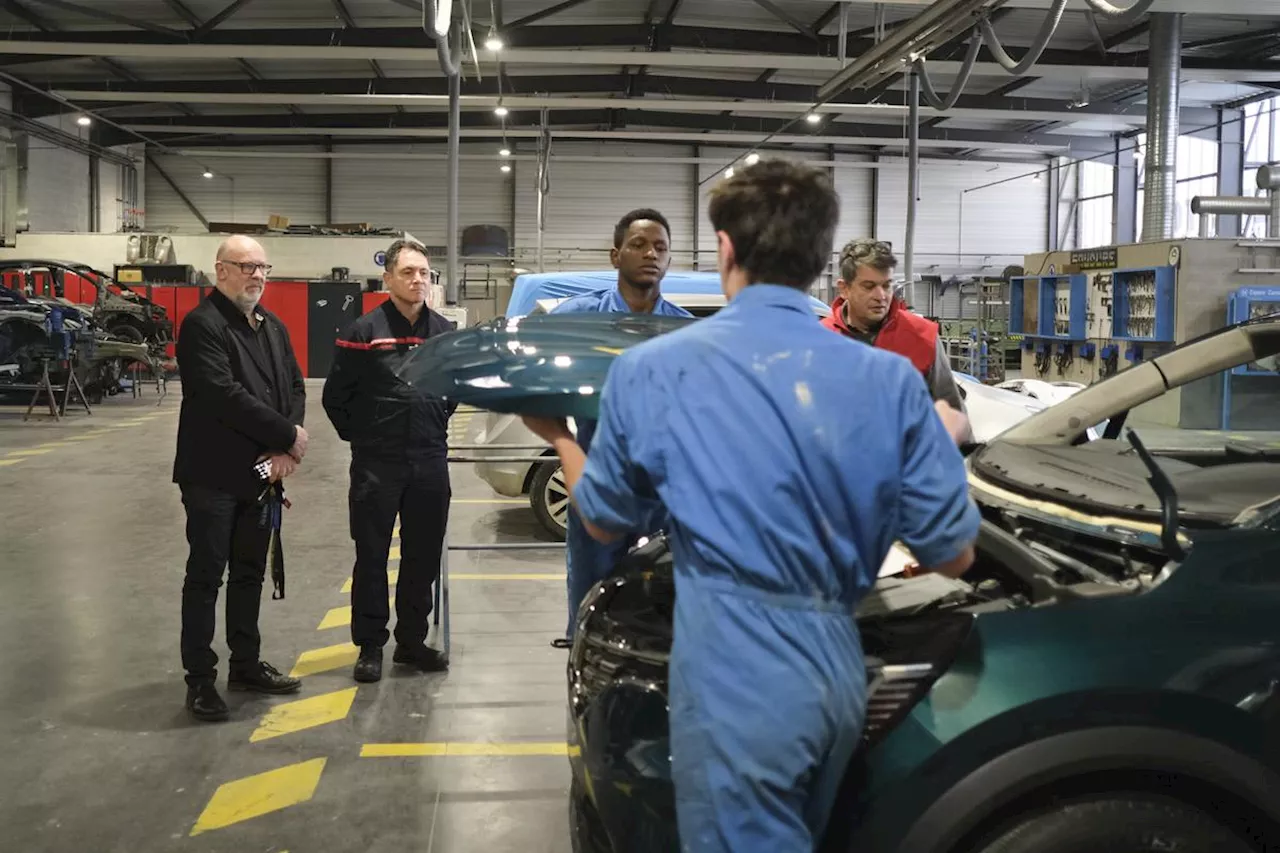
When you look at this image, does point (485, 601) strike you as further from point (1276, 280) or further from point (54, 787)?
point (1276, 280)

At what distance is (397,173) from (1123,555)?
23.8 m

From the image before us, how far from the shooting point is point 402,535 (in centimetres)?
416

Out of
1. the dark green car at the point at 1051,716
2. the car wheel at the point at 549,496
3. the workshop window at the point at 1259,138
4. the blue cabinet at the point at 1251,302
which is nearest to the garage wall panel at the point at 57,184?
the car wheel at the point at 549,496

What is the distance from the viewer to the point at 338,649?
454 cm

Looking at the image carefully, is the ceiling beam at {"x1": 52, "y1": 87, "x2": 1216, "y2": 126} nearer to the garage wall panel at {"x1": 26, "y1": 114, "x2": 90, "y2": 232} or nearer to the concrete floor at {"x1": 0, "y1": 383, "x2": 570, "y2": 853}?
the garage wall panel at {"x1": 26, "y1": 114, "x2": 90, "y2": 232}

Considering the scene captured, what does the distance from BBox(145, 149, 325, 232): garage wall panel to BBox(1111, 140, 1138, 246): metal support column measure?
1791 centimetres

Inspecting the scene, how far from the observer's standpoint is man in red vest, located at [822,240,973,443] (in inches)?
141

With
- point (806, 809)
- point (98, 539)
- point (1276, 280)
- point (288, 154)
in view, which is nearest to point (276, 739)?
point (806, 809)

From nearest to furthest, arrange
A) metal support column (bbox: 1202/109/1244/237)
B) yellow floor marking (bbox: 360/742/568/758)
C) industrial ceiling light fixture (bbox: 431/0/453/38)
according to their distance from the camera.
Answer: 1. yellow floor marking (bbox: 360/742/568/758)
2. industrial ceiling light fixture (bbox: 431/0/453/38)
3. metal support column (bbox: 1202/109/1244/237)

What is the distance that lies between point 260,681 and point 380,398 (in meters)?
1.18

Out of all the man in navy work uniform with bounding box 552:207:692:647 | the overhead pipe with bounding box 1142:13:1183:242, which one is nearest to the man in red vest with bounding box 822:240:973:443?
the man in navy work uniform with bounding box 552:207:692:647

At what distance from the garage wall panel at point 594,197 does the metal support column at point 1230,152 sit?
10849 millimetres

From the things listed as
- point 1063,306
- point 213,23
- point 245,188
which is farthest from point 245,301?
point 245,188

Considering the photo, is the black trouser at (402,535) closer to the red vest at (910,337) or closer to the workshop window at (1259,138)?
the red vest at (910,337)
